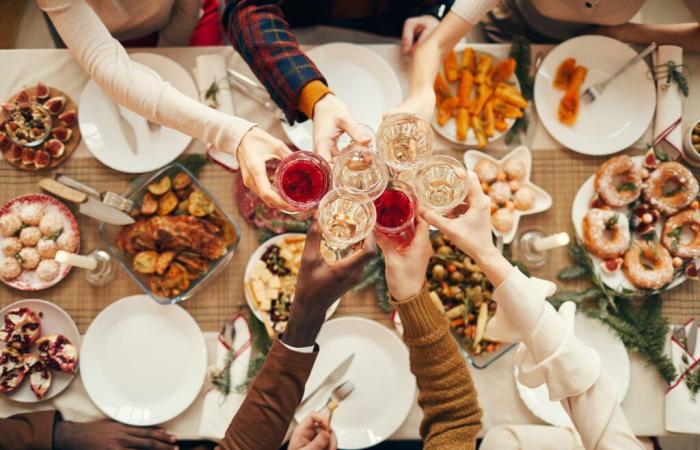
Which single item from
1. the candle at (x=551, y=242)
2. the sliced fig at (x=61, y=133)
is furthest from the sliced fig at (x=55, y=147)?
the candle at (x=551, y=242)

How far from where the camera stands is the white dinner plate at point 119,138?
66.8 inches

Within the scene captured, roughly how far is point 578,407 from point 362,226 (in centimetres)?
81

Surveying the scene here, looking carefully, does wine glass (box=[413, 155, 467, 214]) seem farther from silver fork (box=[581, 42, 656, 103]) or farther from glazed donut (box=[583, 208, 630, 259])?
silver fork (box=[581, 42, 656, 103])

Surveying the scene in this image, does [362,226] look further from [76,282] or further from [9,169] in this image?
[9,169]

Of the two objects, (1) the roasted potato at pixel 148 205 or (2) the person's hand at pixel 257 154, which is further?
(1) the roasted potato at pixel 148 205

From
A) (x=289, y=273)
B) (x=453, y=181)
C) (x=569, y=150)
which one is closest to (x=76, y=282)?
(x=289, y=273)

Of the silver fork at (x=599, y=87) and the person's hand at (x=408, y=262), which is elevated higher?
the silver fork at (x=599, y=87)

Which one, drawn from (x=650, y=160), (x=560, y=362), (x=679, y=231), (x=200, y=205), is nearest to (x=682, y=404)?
(x=679, y=231)

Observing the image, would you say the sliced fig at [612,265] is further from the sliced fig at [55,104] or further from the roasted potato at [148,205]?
the sliced fig at [55,104]

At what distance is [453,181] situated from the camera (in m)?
1.32

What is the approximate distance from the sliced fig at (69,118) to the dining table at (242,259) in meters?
0.06

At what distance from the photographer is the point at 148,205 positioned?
1.65 metres

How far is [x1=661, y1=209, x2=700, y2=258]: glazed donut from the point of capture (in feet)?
5.50

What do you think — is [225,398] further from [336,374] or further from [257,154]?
[257,154]
